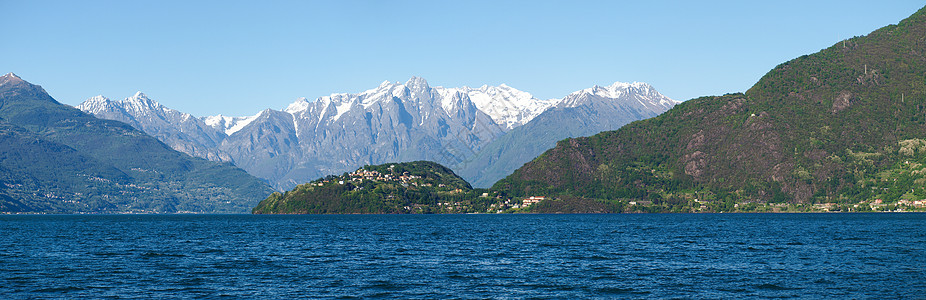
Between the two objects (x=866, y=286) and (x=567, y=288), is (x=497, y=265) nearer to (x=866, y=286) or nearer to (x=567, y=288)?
(x=567, y=288)

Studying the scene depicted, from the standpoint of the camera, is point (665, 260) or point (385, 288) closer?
point (385, 288)

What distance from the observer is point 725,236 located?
15150 centimetres

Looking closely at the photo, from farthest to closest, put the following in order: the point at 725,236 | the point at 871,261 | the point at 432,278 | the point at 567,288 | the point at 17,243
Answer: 1. the point at 725,236
2. the point at 17,243
3. the point at 871,261
4. the point at 432,278
5. the point at 567,288

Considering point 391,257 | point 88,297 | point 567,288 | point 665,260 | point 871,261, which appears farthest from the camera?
point 391,257

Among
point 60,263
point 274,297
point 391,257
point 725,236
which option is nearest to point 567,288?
point 274,297

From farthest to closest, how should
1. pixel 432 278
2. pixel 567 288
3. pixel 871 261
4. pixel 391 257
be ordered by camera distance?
pixel 391 257
pixel 871 261
pixel 432 278
pixel 567 288

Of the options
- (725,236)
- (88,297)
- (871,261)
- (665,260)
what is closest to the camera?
(88,297)

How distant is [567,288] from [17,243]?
113 m

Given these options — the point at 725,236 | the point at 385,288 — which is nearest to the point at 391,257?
the point at 385,288

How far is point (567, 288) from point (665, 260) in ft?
98.3

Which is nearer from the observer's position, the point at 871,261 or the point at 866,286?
the point at 866,286

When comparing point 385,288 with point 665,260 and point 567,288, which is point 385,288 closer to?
point 567,288

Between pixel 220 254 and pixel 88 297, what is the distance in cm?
4397

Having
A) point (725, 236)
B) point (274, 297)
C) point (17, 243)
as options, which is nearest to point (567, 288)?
point (274, 297)
